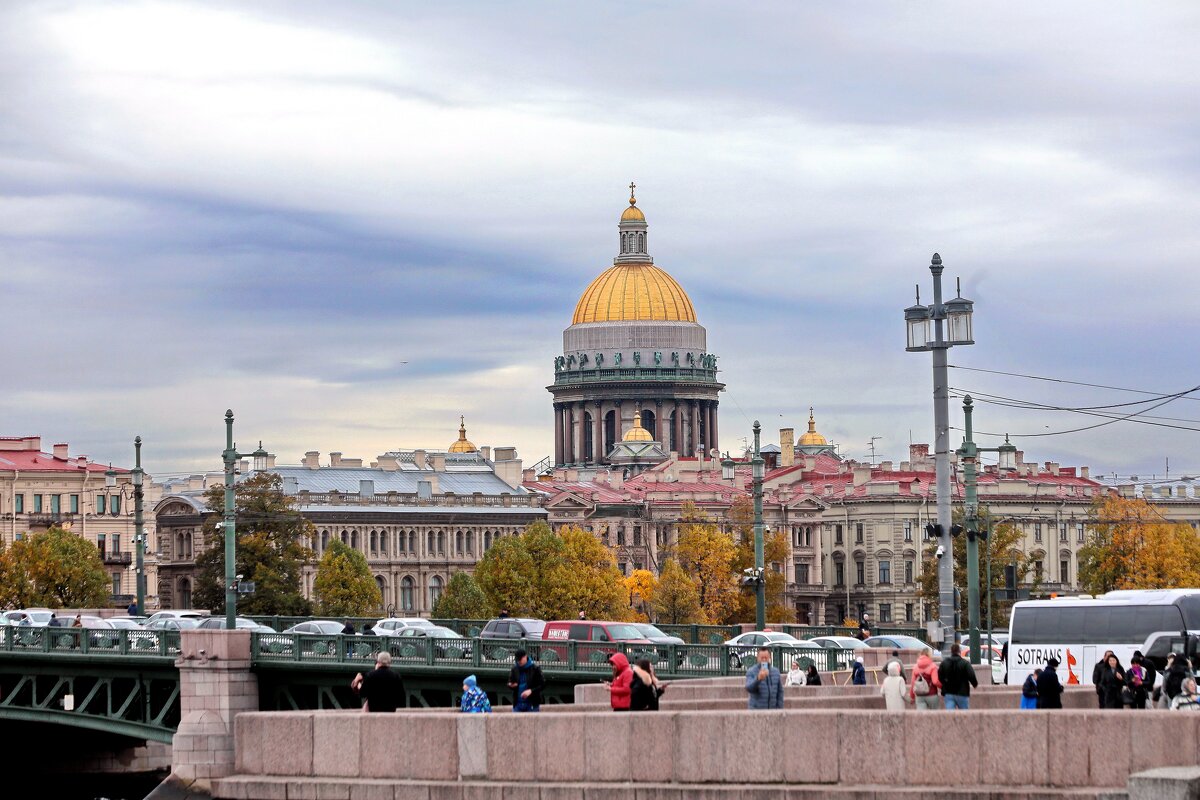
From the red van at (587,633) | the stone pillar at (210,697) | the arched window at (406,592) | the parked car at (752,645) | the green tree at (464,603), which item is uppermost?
the arched window at (406,592)

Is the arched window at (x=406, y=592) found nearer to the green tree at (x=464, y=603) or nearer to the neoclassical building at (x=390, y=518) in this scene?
the neoclassical building at (x=390, y=518)

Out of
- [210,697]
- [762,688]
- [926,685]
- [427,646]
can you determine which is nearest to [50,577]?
[210,697]

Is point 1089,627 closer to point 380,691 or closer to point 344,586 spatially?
point 380,691

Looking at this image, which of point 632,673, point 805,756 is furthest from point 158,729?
point 805,756

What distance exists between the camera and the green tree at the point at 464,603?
110375 mm

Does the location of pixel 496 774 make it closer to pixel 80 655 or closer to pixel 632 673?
pixel 632 673

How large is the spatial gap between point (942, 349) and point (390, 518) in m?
106

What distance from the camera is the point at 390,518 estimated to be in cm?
14350

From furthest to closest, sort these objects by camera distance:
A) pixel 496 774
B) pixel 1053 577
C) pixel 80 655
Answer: pixel 1053 577
pixel 80 655
pixel 496 774

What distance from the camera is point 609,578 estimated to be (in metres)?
119

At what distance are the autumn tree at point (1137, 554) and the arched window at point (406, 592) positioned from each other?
3836 centimetres

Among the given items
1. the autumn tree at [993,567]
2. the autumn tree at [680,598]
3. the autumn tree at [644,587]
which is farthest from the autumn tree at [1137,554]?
the autumn tree at [644,587]

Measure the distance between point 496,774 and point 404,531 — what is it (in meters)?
121

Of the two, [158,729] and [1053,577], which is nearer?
[158,729]
